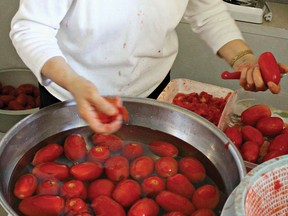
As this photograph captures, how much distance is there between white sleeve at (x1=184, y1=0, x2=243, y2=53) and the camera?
1.04 metres

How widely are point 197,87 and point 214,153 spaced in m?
0.44

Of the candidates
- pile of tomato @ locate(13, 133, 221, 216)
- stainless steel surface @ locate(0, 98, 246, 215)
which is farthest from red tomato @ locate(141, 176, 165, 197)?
stainless steel surface @ locate(0, 98, 246, 215)

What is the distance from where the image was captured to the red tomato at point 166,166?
30.0 inches

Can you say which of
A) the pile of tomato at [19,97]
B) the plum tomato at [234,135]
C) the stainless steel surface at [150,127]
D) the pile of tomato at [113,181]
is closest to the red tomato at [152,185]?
the pile of tomato at [113,181]

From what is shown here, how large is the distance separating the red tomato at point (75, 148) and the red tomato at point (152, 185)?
0.40ft

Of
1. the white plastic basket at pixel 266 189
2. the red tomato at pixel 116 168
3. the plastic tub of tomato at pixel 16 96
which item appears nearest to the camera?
the white plastic basket at pixel 266 189

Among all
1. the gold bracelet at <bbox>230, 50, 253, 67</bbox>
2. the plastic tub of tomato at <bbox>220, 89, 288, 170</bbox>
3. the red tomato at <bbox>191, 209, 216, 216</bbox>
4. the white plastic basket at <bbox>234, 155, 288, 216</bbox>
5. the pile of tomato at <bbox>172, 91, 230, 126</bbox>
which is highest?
the white plastic basket at <bbox>234, 155, 288, 216</bbox>

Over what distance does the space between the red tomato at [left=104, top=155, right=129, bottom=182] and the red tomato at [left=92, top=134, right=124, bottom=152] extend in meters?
0.04

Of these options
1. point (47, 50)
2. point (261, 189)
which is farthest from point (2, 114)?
point (261, 189)

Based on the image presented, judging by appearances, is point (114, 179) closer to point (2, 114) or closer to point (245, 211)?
point (245, 211)

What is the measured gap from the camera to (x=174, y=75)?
6.06ft

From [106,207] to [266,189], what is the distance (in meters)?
0.24

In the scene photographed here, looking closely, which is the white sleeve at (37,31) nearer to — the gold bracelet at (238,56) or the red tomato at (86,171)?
the red tomato at (86,171)

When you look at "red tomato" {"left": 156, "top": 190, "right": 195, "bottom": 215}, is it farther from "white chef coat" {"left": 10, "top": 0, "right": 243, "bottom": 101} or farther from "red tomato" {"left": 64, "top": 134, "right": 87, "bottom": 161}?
"white chef coat" {"left": 10, "top": 0, "right": 243, "bottom": 101}
